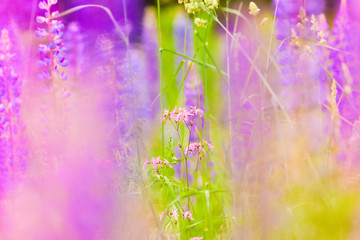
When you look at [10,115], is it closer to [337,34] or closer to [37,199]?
[37,199]

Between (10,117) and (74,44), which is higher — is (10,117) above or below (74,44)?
below

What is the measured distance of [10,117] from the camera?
31.1 inches

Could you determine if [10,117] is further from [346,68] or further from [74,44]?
[346,68]

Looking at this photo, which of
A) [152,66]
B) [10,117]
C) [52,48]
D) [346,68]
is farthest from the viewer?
[152,66]

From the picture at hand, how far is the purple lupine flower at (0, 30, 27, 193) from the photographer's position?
0.71 meters

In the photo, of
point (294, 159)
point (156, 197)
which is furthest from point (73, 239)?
point (156, 197)

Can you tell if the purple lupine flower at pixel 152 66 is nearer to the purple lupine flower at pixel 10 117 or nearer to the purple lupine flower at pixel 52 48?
the purple lupine flower at pixel 52 48

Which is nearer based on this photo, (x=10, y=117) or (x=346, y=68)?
(x=10, y=117)

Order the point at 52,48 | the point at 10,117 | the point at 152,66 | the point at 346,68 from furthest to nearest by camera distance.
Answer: the point at 152,66
the point at 346,68
the point at 52,48
the point at 10,117

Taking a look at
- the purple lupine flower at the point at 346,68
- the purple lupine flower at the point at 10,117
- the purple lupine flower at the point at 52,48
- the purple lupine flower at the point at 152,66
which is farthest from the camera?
the purple lupine flower at the point at 152,66

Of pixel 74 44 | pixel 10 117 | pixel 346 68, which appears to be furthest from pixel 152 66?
pixel 10 117

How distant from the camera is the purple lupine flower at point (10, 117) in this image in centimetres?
71

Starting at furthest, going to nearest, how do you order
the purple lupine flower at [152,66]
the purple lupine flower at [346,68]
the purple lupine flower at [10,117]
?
the purple lupine flower at [152,66]
the purple lupine flower at [346,68]
the purple lupine flower at [10,117]

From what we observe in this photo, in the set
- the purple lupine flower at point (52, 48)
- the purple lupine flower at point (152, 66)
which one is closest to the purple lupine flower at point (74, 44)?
the purple lupine flower at point (52, 48)
